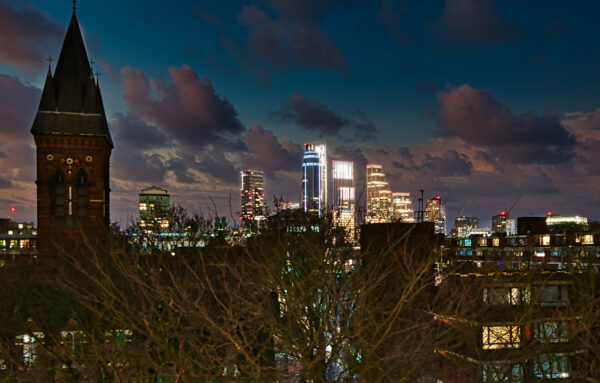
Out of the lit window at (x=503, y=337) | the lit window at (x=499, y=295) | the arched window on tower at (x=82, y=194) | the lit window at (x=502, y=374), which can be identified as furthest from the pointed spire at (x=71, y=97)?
the lit window at (x=502, y=374)

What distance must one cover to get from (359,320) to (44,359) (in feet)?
45.3

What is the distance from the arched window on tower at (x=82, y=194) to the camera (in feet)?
128

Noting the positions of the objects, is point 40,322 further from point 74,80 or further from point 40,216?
point 74,80

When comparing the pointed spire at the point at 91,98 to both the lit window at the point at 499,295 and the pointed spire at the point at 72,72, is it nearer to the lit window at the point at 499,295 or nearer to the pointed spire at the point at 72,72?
the pointed spire at the point at 72,72

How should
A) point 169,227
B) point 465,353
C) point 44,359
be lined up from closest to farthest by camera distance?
1. point 44,359
2. point 465,353
3. point 169,227

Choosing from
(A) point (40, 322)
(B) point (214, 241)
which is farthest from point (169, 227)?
(A) point (40, 322)

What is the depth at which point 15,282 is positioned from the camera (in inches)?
1003

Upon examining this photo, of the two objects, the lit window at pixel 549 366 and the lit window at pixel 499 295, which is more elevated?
the lit window at pixel 499 295

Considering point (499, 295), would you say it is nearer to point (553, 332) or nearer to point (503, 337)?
point (503, 337)

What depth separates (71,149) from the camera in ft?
130

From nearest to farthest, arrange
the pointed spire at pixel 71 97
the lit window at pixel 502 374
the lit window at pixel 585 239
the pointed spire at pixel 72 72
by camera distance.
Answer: the lit window at pixel 502 374
the pointed spire at pixel 71 97
the pointed spire at pixel 72 72
the lit window at pixel 585 239

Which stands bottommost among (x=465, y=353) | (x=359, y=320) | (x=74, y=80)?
(x=465, y=353)

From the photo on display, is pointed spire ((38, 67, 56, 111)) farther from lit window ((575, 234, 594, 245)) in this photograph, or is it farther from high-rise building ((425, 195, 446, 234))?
lit window ((575, 234, 594, 245))

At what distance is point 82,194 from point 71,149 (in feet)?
12.4
